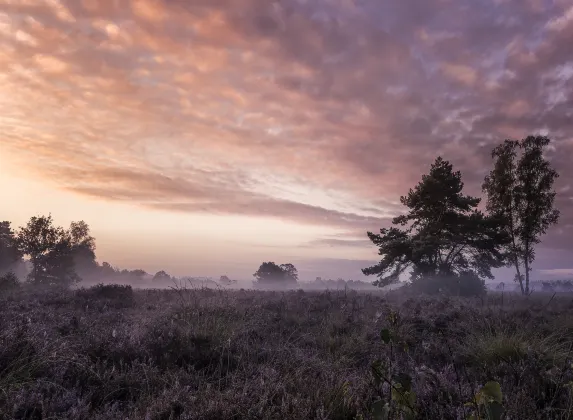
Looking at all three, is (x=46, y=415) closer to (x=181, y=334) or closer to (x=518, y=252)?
(x=181, y=334)

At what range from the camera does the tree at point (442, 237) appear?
26469mm

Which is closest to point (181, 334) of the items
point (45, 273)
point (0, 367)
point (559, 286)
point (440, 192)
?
point (0, 367)

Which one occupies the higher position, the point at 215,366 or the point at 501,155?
the point at 501,155

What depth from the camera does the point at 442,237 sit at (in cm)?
2653

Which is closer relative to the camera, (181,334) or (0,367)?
(0,367)

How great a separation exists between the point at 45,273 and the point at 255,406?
4577 cm

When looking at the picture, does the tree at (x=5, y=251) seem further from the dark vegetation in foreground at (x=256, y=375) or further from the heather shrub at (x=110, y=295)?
the dark vegetation in foreground at (x=256, y=375)

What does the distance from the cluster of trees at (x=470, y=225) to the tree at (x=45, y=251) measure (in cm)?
3461

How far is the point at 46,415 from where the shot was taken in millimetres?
3371

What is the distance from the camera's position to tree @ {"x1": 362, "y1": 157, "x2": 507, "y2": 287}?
1042 inches

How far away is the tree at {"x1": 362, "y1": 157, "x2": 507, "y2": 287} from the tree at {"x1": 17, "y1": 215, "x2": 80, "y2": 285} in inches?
1364

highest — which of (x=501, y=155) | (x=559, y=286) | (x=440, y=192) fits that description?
(x=501, y=155)

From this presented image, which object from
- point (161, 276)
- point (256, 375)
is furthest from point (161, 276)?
point (256, 375)

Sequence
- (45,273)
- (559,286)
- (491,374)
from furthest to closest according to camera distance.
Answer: (559,286) < (45,273) < (491,374)
